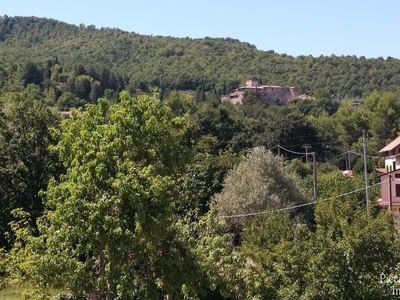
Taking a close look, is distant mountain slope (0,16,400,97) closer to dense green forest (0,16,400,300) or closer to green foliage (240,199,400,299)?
dense green forest (0,16,400,300)

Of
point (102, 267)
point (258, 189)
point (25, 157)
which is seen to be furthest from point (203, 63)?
point (102, 267)

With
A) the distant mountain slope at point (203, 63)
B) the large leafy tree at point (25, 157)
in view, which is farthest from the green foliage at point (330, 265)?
the distant mountain slope at point (203, 63)

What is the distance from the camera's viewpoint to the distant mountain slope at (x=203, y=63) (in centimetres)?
15725

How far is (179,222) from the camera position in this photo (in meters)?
15.1

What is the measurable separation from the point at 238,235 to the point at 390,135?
187ft

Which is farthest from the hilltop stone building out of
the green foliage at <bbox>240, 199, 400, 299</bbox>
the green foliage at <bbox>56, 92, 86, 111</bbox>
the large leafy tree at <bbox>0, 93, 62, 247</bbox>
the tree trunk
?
the tree trunk

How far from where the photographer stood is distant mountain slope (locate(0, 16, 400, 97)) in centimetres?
15725

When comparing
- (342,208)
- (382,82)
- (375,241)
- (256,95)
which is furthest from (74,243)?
(382,82)

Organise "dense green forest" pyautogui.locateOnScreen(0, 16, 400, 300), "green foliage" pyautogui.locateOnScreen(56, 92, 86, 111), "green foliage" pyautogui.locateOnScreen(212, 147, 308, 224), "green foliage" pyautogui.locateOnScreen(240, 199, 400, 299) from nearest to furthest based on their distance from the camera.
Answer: "green foliage" pyautogui.locateOnScreen(240, 199, 400, 299)
"dense green forest" pyautogui.locateOnScreen(0, 16, 400, 300)
"green foliage" pyautogui.locateOnScreen(212, 147, 308, 224)
"green foliage" pyautogui.locateOnScreen(56, 92, 86, 111)

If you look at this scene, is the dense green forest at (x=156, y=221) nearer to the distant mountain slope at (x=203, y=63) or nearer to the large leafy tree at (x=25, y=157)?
the large leafy tree at (x=25, y=157)

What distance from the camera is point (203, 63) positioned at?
572 feet

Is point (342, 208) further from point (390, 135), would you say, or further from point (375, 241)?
point (390, 135)

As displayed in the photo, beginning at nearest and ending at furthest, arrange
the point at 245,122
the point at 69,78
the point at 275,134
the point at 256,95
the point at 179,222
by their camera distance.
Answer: the point at 179,222, the point at 275,134, the point at 245,122, the point at 69,78, the point at 256,95

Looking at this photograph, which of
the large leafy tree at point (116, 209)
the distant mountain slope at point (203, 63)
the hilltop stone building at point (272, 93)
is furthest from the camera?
the distant mountain slope at point (203, 63)
